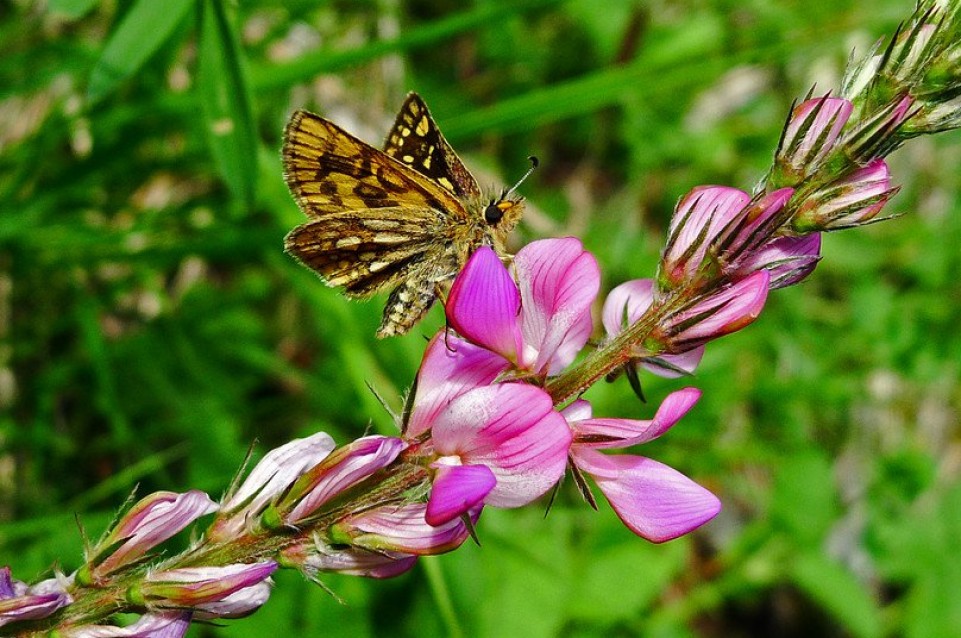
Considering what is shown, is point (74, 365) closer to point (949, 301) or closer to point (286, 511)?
point (286, 511)

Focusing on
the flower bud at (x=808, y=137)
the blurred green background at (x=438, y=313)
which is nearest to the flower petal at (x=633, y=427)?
the flower bud at (x=808, y=137)

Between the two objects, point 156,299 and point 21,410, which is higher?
point 156,299

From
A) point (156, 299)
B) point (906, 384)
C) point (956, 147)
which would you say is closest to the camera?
point (156, 299)

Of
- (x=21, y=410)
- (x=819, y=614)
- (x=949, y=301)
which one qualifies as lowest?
(x=819, y=614)

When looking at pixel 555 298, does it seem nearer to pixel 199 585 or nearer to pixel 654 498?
pixel 654 498

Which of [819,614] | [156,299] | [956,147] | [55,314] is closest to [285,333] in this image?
[156,299]

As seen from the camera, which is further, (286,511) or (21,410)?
(21,410)
